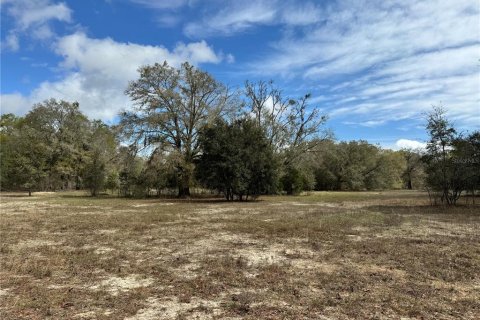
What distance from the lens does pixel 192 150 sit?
36125 millimetres

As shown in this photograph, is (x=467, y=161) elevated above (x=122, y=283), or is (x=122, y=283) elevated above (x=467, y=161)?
(x=467, y=161)

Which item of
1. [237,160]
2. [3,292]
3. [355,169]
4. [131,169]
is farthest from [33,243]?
[355,169]

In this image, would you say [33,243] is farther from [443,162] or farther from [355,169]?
[355,169]

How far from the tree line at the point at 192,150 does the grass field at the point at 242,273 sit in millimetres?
11502

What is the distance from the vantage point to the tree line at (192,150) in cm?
2277

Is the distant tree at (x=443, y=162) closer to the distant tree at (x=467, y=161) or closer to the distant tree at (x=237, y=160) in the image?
the distant tree at (x=467, y=161)

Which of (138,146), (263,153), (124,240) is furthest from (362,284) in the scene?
(138,146)

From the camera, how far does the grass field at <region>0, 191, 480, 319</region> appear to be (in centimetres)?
520

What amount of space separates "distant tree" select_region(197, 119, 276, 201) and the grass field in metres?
15.7

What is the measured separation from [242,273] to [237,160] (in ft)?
69.6

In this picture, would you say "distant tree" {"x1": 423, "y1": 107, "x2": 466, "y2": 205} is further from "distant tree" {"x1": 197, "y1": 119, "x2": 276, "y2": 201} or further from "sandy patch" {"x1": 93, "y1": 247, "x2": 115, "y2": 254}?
"sandy patch" {"x1": 93, "y1": 247, "x2": 115, "y2": 254}

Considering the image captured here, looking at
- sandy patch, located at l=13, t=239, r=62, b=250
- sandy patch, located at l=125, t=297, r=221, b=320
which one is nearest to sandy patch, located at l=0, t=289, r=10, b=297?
sandy patch, located at l=125, t=297, r=221, b=320

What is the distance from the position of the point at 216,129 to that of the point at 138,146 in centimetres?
994

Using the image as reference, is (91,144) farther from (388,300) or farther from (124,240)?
(388,300)
